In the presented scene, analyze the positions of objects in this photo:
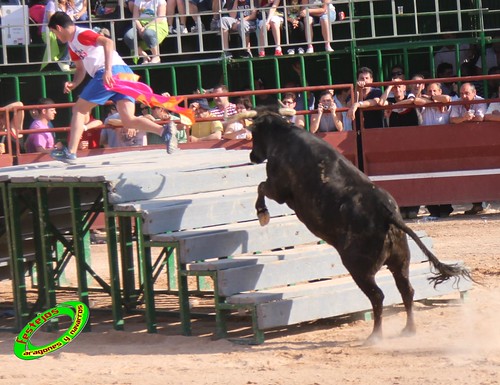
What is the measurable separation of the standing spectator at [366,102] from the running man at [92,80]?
4646mm

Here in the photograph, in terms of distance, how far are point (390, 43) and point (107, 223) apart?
31.3 ft

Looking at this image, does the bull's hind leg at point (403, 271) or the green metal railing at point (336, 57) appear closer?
the bull's hind leg at point (403, 271)

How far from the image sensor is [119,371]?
7.42 meters

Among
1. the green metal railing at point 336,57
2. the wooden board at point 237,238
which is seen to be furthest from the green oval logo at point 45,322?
the green metal railing at point 336,57

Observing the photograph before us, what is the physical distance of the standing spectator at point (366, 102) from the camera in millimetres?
14547

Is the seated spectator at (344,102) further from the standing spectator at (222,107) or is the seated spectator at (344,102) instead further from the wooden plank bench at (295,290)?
the wooden plank bench at (295,290)

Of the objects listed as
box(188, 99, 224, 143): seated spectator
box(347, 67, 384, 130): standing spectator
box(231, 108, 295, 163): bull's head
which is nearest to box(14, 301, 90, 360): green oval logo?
box(231, 108, 295, 163): bull's head

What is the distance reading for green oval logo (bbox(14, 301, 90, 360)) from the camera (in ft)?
26.9

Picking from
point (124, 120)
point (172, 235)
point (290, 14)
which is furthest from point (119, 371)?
point (290, 14)

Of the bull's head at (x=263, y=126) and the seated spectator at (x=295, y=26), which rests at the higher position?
the seated spectator at (x=295, y=26)

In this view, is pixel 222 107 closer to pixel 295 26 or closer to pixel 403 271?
pixel 295 26

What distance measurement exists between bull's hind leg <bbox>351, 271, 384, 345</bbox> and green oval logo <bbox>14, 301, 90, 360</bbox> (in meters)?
2.21

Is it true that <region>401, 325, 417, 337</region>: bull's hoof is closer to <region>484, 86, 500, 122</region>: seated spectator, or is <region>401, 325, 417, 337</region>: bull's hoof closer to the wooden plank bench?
the wooden plank bench

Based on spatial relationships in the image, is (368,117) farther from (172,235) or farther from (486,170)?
(172,235)
